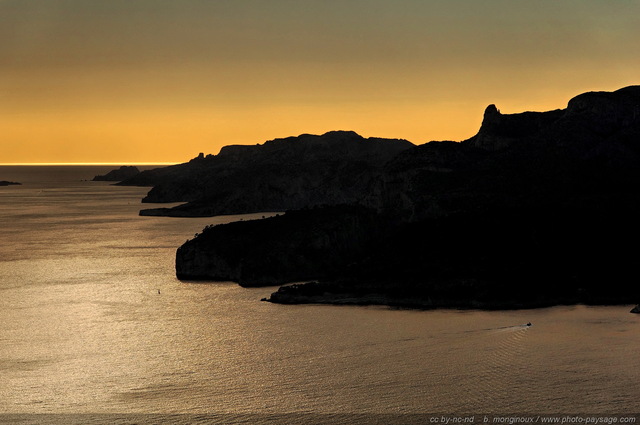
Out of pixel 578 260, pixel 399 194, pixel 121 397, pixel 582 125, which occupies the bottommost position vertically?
pixel 121 397

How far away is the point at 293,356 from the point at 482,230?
5460 centimetres

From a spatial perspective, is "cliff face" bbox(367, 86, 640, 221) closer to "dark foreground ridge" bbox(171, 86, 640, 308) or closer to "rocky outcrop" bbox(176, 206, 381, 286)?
"dark foreground ridge" bbox(171, 86, 640, 308)

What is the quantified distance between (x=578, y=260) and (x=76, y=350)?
228 feet

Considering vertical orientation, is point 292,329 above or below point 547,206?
below

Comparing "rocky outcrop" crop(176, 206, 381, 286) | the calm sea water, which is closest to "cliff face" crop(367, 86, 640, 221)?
"rocky outcrop" crop(176, 206, 381, 286)

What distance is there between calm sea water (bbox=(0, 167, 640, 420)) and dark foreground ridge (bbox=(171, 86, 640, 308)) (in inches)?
215

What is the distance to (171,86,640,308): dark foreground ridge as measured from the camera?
11725 centimetres

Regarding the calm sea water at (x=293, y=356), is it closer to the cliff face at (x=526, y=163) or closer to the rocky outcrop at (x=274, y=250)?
the rocky outcrop at (x=274, y=250)

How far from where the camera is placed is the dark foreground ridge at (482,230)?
11725 centimetres

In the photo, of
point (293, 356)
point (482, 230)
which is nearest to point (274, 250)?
point (482, 230)

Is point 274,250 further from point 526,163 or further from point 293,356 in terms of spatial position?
point 526,163

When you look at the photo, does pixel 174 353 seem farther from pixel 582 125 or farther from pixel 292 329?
pixel 582 125

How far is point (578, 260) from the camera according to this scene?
126 metres

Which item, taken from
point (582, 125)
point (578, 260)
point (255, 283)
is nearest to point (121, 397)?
point (255, 283)
